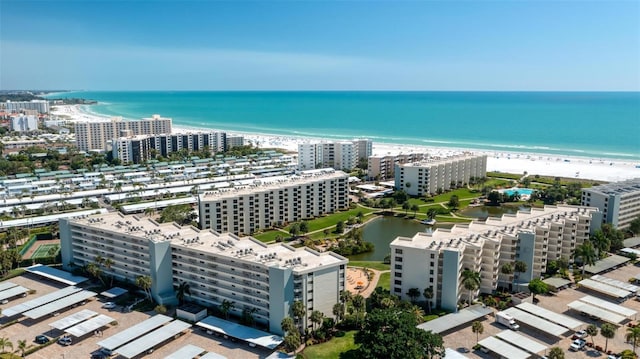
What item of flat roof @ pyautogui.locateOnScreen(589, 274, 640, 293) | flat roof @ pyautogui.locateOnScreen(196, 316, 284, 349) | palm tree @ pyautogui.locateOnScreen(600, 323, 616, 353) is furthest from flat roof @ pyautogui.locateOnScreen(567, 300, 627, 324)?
flat roof @ pyautogui.locateOnScreen(196, 316, 284, 349)

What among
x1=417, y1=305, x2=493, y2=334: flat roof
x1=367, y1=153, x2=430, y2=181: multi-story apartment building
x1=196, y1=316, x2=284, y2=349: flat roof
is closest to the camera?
x1=196, y1=316, x2=284, y2=349: flat roof

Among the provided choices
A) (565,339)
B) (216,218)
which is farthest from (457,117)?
(565,339)

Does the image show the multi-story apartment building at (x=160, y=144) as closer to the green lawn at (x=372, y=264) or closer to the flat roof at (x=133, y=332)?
the green lawn at (x=372, y=264)

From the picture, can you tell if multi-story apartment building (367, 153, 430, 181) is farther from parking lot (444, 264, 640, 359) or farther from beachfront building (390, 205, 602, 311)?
parking lot (444, 264, 640, 359)

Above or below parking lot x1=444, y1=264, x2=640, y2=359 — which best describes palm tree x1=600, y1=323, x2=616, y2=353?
above

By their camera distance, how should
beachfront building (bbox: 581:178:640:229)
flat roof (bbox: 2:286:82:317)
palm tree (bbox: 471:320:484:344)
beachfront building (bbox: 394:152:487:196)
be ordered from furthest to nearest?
beachfront building (bbox: 394:152:487:196)
beachfront building (bbox: 581:178:640:229)
flat roof (bbox: 2:286:82:317)
palm tree (bbox: 471:320:484:344)

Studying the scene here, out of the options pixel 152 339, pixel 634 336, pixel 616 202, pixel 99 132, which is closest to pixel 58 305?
pixel 152 339

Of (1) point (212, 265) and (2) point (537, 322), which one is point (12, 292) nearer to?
(1) point (212, 265)
